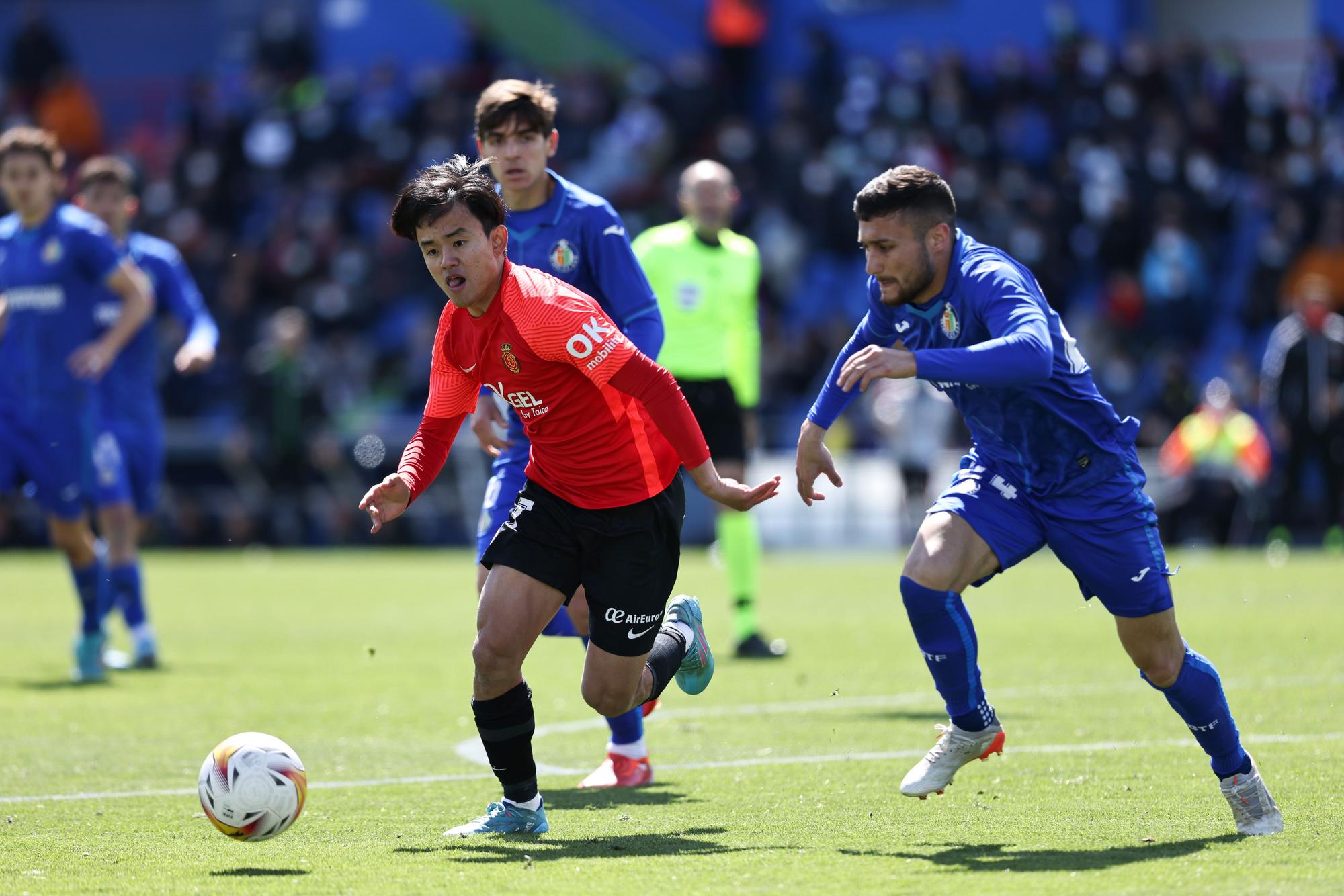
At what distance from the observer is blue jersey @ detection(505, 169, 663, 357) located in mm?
6879

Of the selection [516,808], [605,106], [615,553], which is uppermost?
[605,106]

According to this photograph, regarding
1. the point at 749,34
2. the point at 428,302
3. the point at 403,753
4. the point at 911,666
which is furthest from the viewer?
the point at 749,34

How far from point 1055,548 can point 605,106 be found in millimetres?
20063

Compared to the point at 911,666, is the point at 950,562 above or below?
above

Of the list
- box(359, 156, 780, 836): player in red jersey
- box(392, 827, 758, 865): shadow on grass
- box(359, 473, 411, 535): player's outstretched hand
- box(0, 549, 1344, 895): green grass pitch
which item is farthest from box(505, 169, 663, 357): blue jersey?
box(392, 827, 758, 865): shadow on grass

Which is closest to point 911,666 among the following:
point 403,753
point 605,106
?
point 403,753

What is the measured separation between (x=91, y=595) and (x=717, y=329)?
399 centimetres

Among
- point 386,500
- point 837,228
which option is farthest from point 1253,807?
point 837,228

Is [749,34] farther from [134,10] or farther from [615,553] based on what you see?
[615,553]

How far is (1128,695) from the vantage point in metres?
8.87

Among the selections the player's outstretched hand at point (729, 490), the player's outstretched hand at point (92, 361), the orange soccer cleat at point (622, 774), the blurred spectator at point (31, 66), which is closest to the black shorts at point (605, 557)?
the player's outstretched hand at point (729, 490)

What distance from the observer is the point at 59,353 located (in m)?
10.3

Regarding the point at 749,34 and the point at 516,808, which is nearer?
the point at 516,808

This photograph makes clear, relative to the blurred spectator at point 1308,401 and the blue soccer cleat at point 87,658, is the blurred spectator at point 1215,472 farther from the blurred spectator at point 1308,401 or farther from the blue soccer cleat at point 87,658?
the blue soccer cleat at point 87,658
